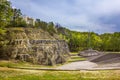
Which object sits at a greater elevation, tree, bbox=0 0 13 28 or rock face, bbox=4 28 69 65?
tree, bbox=0 0 13 28

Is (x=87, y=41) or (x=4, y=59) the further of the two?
(x=87, y=41)

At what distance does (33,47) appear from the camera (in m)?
50.7

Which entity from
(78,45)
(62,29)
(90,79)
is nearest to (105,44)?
(78,45)

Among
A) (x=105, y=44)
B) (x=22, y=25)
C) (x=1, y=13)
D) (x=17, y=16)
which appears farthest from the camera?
(x=105, y=44)

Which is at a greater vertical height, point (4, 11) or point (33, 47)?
point (4, 11)

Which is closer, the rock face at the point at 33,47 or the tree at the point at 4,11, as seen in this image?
the tree at the point at 4,11

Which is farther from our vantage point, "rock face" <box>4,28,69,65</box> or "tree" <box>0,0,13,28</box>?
"rock face" <box>4,28,69,65</box>

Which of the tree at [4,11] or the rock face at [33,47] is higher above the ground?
the tree at [4,11]

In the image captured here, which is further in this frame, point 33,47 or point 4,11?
point 33,47

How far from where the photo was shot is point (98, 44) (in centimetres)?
13550

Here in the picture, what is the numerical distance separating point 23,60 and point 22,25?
12.7m

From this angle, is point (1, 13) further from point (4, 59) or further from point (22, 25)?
point (22, 25)

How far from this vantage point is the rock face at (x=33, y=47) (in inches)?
1933

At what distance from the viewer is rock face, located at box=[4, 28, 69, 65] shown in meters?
49.1
